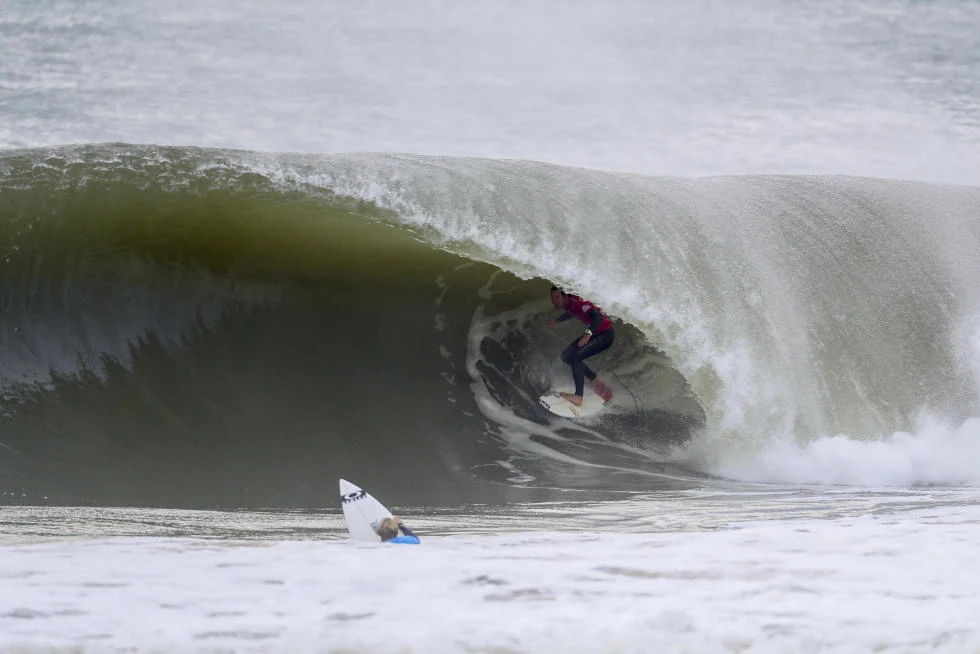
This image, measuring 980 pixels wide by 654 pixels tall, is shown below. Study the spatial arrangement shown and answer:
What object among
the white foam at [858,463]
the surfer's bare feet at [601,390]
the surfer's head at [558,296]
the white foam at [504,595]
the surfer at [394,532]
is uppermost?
the surfer's head at [558,296]

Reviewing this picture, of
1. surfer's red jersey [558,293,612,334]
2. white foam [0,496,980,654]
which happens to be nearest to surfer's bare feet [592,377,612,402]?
surfer's red jersey [558,293,612,334]

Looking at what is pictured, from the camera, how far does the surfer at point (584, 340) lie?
739 cm

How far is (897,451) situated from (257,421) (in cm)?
442

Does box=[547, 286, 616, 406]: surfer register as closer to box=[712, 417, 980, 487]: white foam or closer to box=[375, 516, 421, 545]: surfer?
box=[712, 417, 980, 487]: white foam

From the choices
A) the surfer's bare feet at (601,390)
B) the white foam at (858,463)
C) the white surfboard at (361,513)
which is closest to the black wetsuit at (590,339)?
the surfer's bare feet at (601,390)

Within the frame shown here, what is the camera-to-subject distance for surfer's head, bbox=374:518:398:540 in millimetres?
4516

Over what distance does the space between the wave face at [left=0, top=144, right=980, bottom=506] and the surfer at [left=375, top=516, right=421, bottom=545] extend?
5.19ft

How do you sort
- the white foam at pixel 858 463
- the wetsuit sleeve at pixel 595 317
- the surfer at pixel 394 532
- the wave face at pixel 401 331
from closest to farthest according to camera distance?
the surfer at pixel 394 532 → the wave face at pixel 401 331 → the white foam at pixel 858 463 → the wetsuit sleeve at pixel 595 317

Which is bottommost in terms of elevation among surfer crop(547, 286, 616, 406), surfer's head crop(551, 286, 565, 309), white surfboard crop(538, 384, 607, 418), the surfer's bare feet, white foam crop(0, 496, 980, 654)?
white foam crop(0, 496, 980, 654)

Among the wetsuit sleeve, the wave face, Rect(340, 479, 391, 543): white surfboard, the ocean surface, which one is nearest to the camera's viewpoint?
the ocean surface

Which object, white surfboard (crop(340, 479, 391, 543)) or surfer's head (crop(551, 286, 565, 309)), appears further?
surfer's head (crop(551, 286, 565, 309))

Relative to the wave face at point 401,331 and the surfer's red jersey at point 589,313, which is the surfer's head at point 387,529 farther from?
the surfer's red jersey at point 589,313

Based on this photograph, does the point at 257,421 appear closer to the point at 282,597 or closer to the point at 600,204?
the point at 600,204

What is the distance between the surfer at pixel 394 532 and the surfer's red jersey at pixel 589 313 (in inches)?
121
